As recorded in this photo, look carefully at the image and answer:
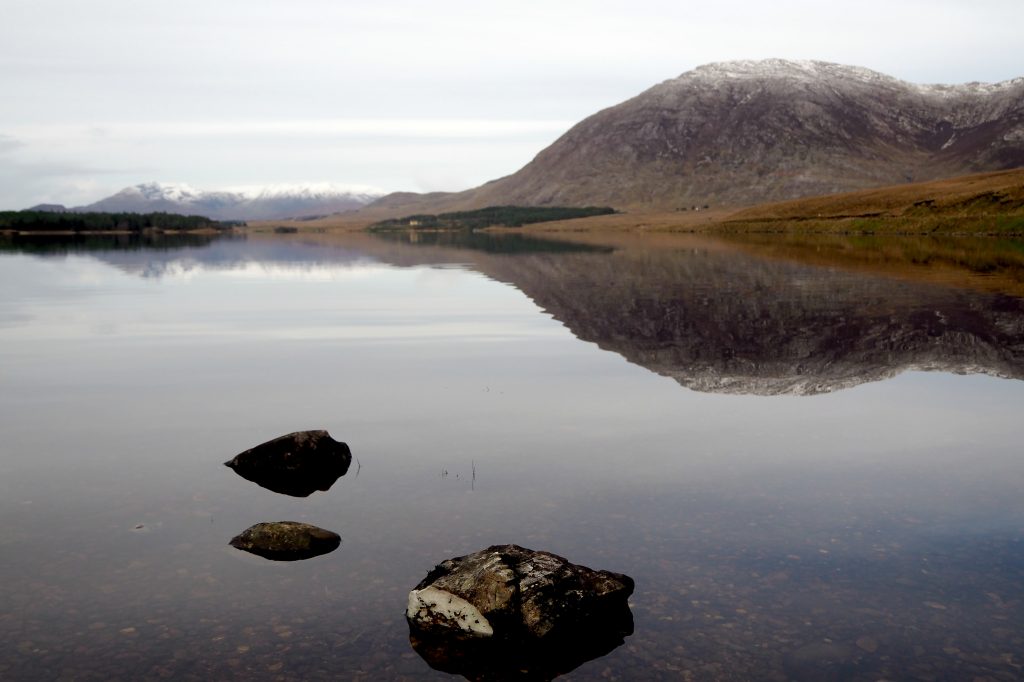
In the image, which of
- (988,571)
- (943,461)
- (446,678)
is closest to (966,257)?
(943,461)

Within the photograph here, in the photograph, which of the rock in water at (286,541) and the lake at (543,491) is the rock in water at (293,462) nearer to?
the lake at (543,491)

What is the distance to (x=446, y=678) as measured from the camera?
1050cm

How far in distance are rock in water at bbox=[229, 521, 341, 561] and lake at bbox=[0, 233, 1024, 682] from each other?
41 cm

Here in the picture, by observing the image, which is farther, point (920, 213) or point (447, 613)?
point (920, 213)

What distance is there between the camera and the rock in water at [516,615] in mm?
11062

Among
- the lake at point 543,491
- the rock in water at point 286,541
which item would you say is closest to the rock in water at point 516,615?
the lake at point 543,491

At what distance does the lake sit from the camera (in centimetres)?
1112

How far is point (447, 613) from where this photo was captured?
11414 millimetres

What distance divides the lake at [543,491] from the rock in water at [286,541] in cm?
41

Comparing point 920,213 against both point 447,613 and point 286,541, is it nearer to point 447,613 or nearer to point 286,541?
point 286,541

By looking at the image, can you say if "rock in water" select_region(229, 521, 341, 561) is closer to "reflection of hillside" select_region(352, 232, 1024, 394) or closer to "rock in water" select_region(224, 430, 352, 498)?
"rock in water" select_region(224, 430, 352, 498)

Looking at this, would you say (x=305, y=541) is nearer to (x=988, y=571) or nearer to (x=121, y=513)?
(x=121, y=513)

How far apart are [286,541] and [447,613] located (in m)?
3.74

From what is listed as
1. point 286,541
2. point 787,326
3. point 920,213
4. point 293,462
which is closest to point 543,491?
point 286,541
